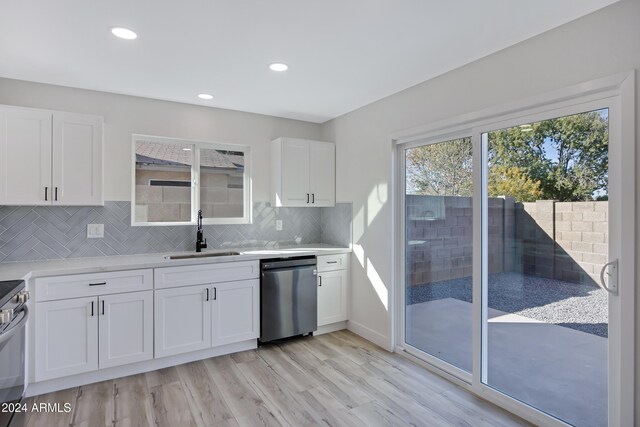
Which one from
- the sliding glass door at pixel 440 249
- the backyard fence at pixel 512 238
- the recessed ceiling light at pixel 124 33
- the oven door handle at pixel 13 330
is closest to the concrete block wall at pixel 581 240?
the backyard fence at pixel 512 238

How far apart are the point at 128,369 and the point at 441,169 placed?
3.22 metres

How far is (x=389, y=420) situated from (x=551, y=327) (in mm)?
1246

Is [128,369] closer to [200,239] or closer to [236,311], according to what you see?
[236,311]

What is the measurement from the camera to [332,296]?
13.1 ft

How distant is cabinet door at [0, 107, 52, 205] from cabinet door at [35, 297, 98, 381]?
90 centimetres

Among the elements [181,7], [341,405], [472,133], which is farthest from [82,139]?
[472,133]

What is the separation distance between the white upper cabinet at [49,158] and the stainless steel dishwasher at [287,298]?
1718 mm

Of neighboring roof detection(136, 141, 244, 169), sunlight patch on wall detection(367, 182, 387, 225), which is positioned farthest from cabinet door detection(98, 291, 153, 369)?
sunlight patch on wall detection(367, 182, 387, 225)

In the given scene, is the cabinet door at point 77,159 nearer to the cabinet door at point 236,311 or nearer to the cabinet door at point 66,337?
the cabinet door at point 66,337

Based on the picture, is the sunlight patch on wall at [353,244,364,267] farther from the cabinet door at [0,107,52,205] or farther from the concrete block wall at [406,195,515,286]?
the cabinet door at [0,107,52,205]

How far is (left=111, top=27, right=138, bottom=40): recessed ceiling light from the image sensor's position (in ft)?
7.25

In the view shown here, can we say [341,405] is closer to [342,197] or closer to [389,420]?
[389,420]

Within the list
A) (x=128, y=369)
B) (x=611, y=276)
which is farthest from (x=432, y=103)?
(x=128, y=369)

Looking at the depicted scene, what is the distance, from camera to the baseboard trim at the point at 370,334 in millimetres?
3537
